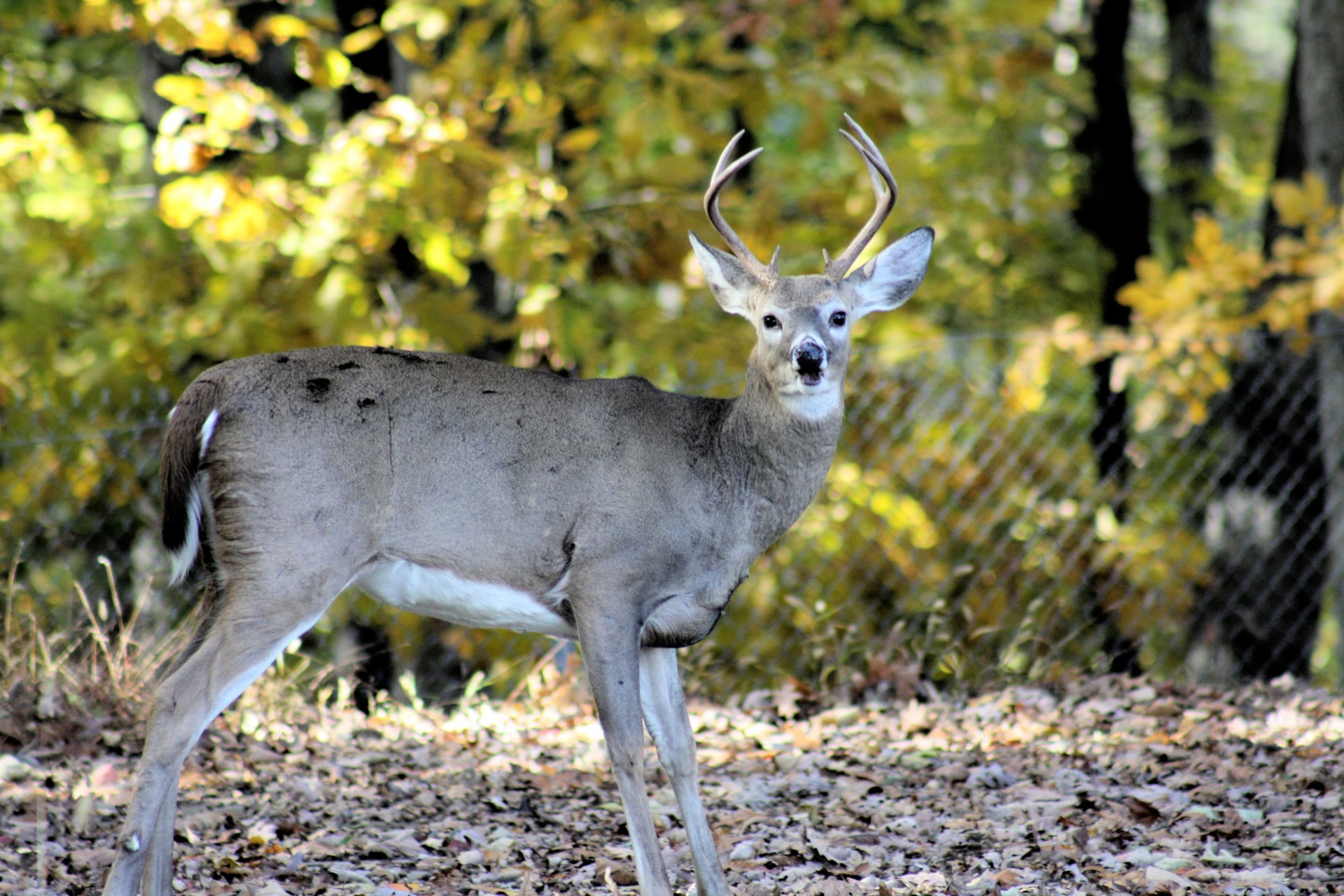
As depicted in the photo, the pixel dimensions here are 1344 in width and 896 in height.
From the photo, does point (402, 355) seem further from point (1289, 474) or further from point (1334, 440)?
point (1289, 474)

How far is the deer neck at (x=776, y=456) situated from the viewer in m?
4.18

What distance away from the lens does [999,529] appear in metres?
7.57

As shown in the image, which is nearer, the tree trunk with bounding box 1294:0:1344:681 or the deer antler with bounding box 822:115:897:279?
the deer antler with bounding box 822:115:897:279

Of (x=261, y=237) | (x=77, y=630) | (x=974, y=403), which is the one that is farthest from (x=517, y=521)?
(x=974, y=403)

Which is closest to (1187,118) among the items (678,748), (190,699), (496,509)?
(678,748)

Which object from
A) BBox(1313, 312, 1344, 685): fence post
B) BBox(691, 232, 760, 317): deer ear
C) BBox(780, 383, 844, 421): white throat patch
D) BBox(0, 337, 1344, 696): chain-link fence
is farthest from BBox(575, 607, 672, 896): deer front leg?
BBox(1313, 312, 1344, 685): fence post

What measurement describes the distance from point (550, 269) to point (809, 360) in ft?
11.1

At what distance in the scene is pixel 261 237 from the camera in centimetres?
675

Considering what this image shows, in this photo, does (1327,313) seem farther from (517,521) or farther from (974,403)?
(517,521)

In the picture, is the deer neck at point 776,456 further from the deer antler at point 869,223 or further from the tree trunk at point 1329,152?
the tree trunk at point 1329,152

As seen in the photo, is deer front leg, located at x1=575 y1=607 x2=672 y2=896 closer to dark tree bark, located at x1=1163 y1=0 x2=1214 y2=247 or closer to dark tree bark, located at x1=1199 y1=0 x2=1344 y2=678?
dark tree bark, located at x1=1199 y1=0 x2=1344 y2=678

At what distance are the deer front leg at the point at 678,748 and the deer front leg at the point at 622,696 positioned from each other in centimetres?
17

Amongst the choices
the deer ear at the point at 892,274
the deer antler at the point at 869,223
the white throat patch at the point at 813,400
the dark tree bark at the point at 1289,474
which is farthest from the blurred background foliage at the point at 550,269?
the white throat patch at the point at 813,400

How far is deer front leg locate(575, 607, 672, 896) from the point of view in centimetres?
375
